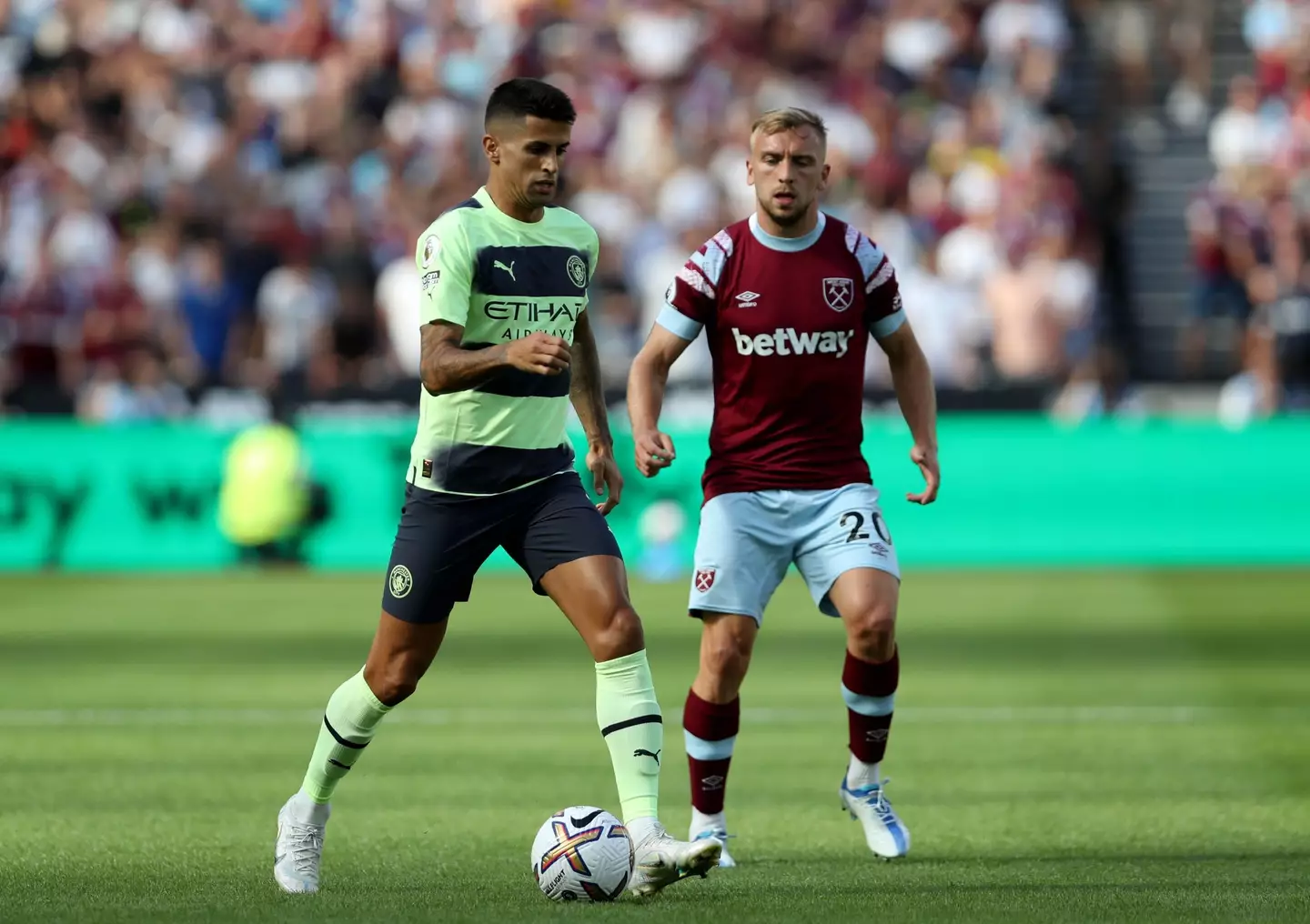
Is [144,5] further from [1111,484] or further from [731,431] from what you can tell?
[731,431]

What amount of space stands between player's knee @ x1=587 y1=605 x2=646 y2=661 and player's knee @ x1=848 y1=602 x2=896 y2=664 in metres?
1.24

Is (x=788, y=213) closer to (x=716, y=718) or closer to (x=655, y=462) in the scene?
(x=655, y=462)

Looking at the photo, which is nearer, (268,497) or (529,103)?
(529,103)

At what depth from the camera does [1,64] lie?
25422 millimetres

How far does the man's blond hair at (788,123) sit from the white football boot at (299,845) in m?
2.77

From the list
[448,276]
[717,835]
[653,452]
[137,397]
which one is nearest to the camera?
[448,276]

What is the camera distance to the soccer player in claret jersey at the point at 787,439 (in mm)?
7820

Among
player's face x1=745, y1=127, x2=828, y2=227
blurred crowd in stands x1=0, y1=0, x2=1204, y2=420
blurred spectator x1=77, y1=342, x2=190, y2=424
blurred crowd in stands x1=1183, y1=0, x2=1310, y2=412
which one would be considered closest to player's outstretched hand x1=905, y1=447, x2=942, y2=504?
player's face x1=745, y1=127, x2=828, y2=227

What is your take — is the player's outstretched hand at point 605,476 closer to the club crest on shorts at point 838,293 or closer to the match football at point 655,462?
the match football at point 655,462

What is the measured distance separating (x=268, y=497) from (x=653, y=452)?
42.0 ft

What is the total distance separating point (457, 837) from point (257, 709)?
415 cm

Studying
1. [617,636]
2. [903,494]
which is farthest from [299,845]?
[903,494]

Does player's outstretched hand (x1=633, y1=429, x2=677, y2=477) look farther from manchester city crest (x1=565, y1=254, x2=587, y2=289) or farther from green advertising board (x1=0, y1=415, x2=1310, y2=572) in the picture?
green advertising board (x1=0, y1=415, x2=1310, y2=572)

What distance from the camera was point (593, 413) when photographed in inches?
286
